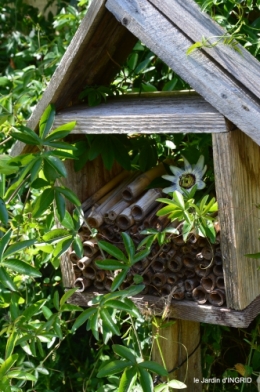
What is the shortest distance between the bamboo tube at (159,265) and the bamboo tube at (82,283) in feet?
0.60

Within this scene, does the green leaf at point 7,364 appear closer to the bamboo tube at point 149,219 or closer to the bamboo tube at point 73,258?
the bamboo tube at point 73,258

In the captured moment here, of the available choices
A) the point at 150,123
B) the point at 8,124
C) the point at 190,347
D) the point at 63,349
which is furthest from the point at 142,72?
the point at 63,349

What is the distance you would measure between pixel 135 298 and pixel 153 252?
0.12 m

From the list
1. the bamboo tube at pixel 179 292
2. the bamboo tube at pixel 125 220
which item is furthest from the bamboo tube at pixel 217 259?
the bamboo tube at pixel 125 220

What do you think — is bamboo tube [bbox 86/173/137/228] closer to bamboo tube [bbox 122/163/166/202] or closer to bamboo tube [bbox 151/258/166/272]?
bamboo tube [bbox 122/163/166/202]

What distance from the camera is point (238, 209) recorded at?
1398mm

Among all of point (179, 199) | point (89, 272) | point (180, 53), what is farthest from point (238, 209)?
point (89, 272)

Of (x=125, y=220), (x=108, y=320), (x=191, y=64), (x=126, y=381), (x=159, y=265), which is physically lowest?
(x=126, y=381)

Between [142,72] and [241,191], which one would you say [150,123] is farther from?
[142,72]

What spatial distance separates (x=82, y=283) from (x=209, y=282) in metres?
0.32

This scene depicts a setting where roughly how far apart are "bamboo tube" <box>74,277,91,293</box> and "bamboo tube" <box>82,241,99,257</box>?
0.23ft

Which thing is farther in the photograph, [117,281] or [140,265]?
[140,265]

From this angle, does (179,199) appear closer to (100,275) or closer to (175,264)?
(175,264)

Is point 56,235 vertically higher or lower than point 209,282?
higher
